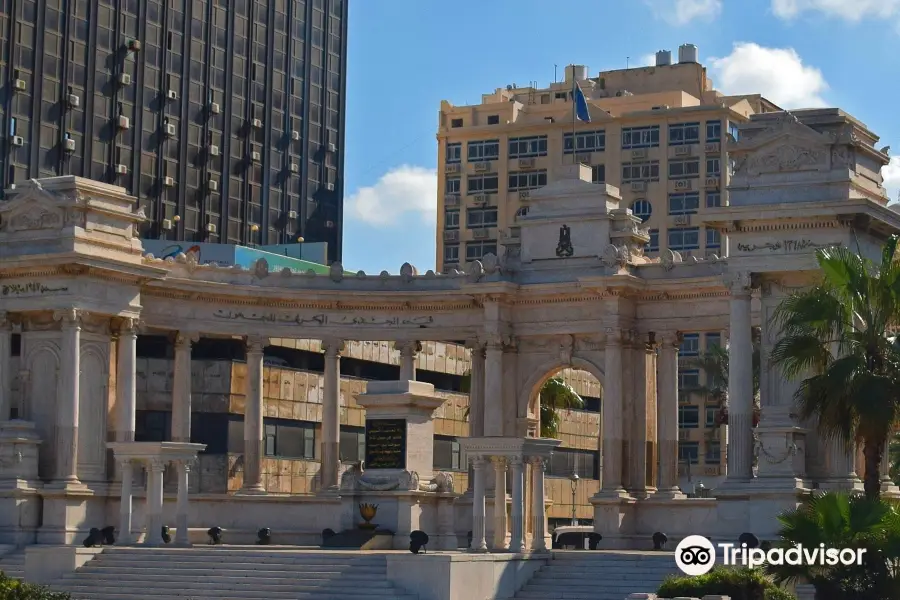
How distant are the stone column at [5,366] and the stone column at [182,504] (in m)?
8.34

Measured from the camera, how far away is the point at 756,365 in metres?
90.8

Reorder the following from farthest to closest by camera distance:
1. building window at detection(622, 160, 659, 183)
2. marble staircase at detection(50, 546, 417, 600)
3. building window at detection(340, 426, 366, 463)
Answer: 1. building window at detection(622, 160, 659, 183)
2. building window at detection(340, 426, 366, 463)
3. marble staircase at detection(50, 546, 417, 600)

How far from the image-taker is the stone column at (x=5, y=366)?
6769 centimetres

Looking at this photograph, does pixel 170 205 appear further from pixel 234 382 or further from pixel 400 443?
pixel 400 443

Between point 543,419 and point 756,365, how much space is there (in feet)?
46.0

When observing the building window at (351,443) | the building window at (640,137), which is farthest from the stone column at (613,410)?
the building window at (640,137)

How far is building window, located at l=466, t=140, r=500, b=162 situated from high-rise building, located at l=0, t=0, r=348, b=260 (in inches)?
451

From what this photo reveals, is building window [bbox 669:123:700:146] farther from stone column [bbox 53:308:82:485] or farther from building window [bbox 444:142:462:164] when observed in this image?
stone column [bbox 53:308:82:485]

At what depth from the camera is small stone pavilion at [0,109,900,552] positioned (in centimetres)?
6012

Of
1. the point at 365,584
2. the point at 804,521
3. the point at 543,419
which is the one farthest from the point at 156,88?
the point at 804,521

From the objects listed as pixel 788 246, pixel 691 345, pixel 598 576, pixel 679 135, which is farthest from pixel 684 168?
pixel 598 576

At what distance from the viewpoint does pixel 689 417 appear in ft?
411

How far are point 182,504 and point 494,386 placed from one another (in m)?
14.1

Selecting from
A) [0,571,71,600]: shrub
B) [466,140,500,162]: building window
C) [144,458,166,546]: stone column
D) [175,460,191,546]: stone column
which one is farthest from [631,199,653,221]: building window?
[0,571,71,600]: shrub
